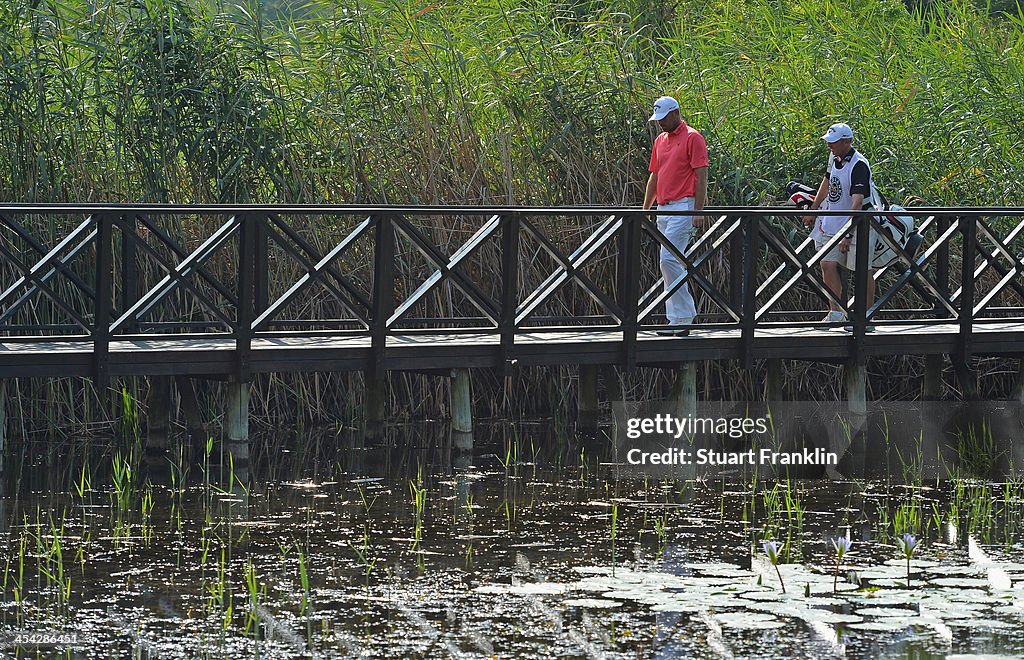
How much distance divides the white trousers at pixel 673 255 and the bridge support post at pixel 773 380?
72cm

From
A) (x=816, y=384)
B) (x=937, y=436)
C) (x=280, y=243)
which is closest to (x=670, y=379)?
(x=816, y=384)

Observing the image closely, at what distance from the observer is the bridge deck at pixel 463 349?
8.27 m

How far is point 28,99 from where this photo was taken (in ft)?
32.2

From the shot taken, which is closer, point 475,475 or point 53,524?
point 53,524

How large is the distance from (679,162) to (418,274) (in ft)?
6.59

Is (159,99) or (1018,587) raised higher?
(159,99)

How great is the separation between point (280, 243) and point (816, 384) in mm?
4435

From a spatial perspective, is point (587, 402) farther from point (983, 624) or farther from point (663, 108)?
point (983, 624)

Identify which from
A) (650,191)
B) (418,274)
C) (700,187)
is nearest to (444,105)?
(418,274)

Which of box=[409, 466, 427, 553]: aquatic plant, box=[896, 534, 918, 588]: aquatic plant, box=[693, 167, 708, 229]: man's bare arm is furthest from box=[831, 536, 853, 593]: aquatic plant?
box=[693, 167, 708, 229]: man's bare arm

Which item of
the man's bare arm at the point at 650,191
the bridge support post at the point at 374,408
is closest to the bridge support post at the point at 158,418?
the bridge support post at the point at 374,408

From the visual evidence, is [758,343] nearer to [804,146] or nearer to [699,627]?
[804,146]

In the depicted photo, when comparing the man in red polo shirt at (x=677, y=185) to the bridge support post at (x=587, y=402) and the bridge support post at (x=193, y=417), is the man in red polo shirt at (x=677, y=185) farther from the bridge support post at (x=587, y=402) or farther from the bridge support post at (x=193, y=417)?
the bridge support post at (x=193, y=417)

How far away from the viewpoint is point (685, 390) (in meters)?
9.89
